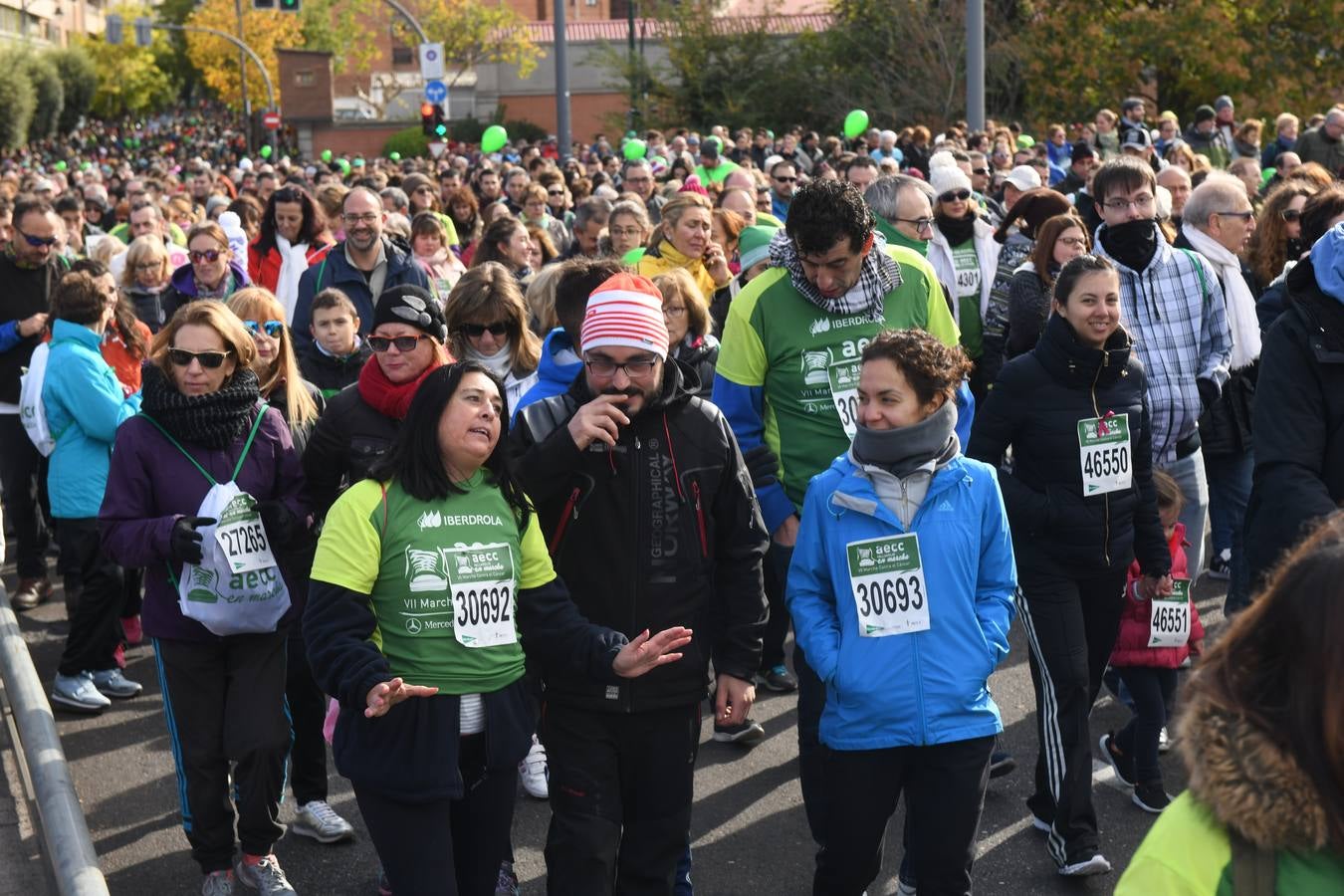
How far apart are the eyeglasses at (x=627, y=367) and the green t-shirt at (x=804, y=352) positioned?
1.05 m

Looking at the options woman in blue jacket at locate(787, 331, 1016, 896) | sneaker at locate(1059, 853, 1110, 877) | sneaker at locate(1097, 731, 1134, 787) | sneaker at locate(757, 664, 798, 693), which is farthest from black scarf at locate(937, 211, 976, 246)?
woman in blue jacket at locate(787, 331, 1016, 896)

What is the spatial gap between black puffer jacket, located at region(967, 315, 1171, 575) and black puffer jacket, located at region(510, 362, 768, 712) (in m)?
1.21

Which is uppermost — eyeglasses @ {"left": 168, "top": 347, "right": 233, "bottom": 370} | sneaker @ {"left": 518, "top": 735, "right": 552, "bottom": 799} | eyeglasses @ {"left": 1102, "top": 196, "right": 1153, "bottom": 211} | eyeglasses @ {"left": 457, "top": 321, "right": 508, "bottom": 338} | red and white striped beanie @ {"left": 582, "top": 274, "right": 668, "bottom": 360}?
eyeglasses @ {"left": 1102, "top": 196, "right": 1153, "bottom": 211}

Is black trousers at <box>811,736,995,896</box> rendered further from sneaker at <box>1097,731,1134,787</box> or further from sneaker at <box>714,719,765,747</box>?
sneaker at <box>714,719,765,747</box>

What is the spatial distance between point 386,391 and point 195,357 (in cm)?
64

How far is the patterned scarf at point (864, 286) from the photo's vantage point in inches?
208

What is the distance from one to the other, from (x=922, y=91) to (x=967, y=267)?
28338 millimetres

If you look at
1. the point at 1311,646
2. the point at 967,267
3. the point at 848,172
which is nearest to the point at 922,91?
the point at 848,172

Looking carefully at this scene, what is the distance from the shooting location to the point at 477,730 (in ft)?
13.9

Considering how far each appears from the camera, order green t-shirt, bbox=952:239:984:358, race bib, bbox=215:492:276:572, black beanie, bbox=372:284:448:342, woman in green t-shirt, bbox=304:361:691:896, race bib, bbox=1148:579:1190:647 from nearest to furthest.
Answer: woman in green t-shirt, bbox=304:361:691:896
black beanie, bbox=372:284:448:342
race bib, bbox=215:492:276:572
race bib, bbox=1148:579:1190:647
green t-shirt, bbox=952:239:984:358

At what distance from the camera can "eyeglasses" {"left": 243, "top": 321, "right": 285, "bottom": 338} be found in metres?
6.17

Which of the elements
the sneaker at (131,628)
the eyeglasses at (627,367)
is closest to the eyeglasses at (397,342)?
the eyeglasses at (627,367)

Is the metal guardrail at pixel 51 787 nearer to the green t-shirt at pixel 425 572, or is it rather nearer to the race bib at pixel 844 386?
the green t-shirt at pixel 425 572

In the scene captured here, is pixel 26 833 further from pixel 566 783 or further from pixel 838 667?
pixel 838 667
